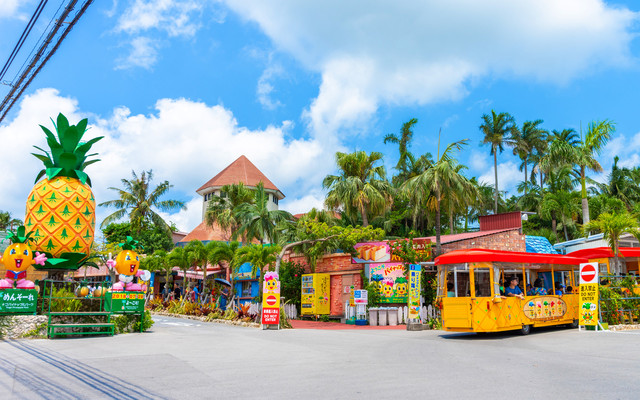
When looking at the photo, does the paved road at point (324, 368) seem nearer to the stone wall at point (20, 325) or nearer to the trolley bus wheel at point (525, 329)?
the trolley bus wheel at point (525, 329)

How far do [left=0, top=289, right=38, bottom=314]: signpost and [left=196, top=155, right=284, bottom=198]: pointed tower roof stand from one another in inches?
1636

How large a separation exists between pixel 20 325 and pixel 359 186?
21.1 m

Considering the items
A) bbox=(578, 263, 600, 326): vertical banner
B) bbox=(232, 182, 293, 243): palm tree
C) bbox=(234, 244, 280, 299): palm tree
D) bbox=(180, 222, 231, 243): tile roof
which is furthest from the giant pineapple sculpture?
bbox=(180, 222, 231, 243): tile roof

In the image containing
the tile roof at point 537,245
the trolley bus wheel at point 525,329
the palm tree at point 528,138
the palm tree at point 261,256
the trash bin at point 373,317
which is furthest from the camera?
the palm tree at point 528,138

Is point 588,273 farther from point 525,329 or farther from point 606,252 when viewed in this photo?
point 606,252

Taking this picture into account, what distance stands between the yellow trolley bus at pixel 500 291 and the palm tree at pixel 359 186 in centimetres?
1572

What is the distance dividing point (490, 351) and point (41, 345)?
35.7 ft

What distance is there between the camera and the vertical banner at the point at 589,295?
1587 centimetres

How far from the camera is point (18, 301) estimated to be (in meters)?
14.2

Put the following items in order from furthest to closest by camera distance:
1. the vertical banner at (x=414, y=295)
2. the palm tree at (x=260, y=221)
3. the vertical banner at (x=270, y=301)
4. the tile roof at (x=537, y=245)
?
1. the palm tree at (x=260, y=221)
2. the tile roof at (x=537, y=245)
3. the vertical banner at (x=270, y=301)
4. the vertical banner at (x=414, y=295)

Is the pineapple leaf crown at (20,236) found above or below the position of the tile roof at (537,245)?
below

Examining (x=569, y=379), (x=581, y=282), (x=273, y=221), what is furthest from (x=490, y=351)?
(x=273, y=221)

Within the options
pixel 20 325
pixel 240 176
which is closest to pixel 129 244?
pixel 20 325

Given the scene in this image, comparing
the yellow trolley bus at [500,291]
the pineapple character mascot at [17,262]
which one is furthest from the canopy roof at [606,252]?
the pineapple character mascot at [17,262]
